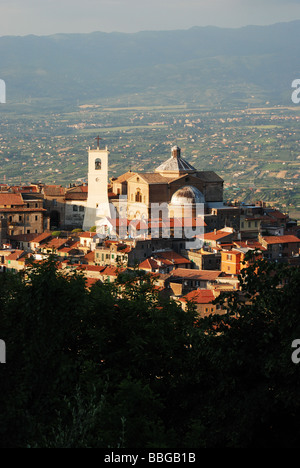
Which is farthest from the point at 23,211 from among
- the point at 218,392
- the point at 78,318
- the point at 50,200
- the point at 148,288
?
the point at 218,392

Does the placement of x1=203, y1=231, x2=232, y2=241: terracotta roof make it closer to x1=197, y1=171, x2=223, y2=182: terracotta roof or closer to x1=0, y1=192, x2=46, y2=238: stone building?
x1=197, y1=171, x2=223, y2=182: terracotta roof

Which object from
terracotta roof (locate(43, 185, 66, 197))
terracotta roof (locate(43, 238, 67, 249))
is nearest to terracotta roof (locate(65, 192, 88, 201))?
terracotta roof (locate(43, 185, 66, 197))

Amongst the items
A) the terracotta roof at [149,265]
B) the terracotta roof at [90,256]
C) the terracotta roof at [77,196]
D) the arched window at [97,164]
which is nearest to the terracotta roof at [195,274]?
the terracotta roof at [149,265]

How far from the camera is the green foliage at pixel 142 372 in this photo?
1388cm

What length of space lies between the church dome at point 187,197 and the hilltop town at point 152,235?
26cm

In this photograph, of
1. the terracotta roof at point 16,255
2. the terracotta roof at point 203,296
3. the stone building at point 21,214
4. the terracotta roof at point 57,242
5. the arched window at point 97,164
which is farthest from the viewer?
the arched window at point 97,164

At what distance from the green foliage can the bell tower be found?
3880 centimetres

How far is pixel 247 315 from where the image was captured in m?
15.9

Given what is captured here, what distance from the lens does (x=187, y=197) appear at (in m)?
55.5

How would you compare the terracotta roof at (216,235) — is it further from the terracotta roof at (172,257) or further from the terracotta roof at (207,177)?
the terracotta roof at (207,177)

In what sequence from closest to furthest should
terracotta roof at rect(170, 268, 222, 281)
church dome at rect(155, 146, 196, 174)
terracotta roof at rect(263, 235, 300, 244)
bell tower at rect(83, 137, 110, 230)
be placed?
terracotta roof at rect(170, 268, 222, 281)
terracotta roof at rect(263, 235, 300, 244)
bell tower at rect(83, 137, 110, 230)
church dome at rect(155, 146, 196, 174)

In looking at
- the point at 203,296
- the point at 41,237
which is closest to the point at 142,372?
the point at 203,296

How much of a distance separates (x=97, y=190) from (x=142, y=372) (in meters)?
42.4

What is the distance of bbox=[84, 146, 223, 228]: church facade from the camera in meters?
55.9
